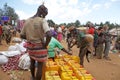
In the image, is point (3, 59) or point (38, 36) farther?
point (3, 59)

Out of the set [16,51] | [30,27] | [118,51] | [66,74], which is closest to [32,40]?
[30,27]

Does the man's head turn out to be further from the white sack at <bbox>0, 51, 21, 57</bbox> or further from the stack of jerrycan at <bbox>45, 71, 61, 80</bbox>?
the white sack at <bbox>0, 51, 21, 57</bbox>

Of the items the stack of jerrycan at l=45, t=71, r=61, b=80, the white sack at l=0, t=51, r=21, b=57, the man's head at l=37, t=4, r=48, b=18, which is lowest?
the white sack at l=0, t=51, r=21, b=57

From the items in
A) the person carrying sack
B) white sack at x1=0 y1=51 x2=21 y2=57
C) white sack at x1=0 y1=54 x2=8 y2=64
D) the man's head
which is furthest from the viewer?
white sack at x1=0 y1=51 x2=21 y2=57

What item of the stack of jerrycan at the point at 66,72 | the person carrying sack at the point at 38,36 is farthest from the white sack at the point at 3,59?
the person carrying sack at the point at 38,36

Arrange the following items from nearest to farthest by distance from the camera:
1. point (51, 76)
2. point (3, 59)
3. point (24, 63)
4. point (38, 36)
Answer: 1. point (38, 36)
2. point (51, 76)
3. point (24, 63)
4. point (3, 59)

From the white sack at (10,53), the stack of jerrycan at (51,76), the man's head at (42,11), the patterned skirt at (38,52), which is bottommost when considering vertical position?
the white sack at (10,53)

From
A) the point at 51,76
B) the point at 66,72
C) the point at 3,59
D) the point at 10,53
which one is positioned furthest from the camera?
the point at 10,53

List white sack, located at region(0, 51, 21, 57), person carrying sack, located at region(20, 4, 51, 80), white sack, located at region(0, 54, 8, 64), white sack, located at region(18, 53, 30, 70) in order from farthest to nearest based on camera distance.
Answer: white sack, located at region(0, 51, 21, 57) → white sack, located at region(0, 54, 8, 64) → white sack, located at region(18, 53, 30, 70) → person carrying sack, located at region(20, 4, 51, 80)

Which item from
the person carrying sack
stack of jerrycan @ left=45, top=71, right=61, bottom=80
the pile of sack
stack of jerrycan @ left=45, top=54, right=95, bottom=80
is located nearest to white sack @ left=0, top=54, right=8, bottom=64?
the pile of sack

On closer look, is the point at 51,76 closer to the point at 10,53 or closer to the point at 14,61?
the point at 14,61

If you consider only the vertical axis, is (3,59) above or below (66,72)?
below

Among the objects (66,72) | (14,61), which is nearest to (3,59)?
(14,61)

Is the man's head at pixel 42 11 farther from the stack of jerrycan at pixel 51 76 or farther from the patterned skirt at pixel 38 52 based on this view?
the stack of jerrycan at pixel 51 76
